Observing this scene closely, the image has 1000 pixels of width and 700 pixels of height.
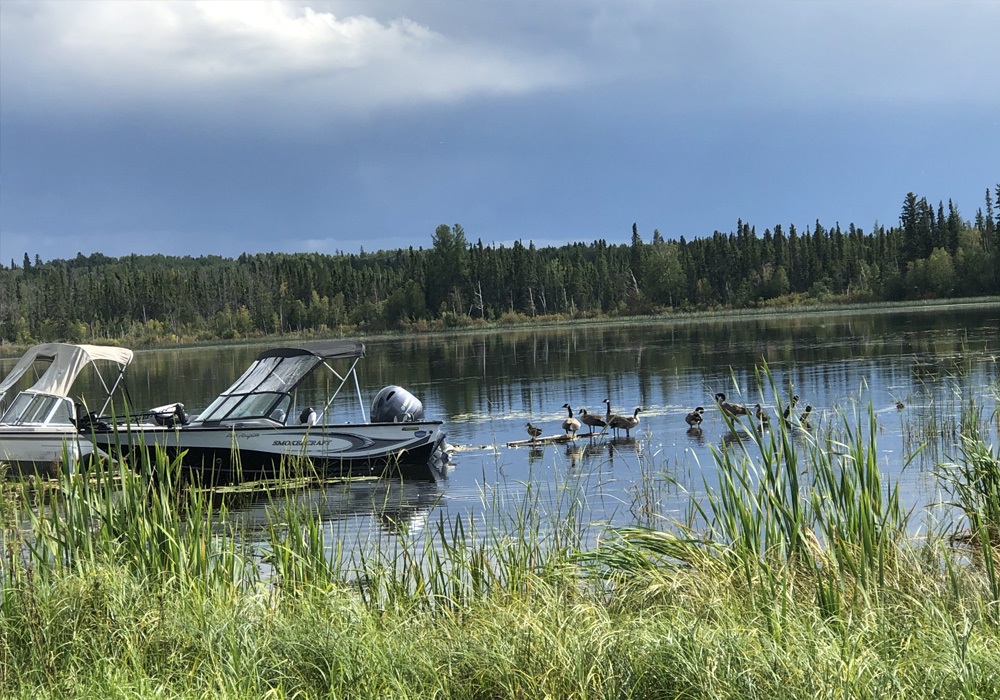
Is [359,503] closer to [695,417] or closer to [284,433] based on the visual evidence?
[284,433]

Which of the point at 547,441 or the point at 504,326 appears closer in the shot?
the point at 547,441

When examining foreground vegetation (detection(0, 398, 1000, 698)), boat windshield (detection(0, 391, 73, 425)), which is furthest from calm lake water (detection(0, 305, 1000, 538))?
boat windshield (detection(0, 391, 73, 425))

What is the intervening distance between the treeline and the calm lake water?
232ft

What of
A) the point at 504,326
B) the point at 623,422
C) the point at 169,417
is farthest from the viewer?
the point at 504,326

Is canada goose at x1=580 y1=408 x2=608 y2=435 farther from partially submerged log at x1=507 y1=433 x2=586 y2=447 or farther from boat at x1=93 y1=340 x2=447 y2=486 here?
boat at x1=93 y1=340 x2=447 y2=486

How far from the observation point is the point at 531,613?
212 inches

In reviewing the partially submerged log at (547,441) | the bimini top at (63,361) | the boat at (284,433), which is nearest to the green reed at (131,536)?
the boat at (284,433)

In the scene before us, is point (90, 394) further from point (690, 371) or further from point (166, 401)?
point (690, 371)

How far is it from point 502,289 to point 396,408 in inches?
4892

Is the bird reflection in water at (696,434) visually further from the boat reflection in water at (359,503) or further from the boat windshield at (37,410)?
the boat windshield at (37,410)

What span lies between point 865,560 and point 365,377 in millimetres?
37695

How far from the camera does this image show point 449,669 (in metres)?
4.91

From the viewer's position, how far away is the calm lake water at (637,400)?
12383mm

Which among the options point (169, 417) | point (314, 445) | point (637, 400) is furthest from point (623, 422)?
point (169, 417)
